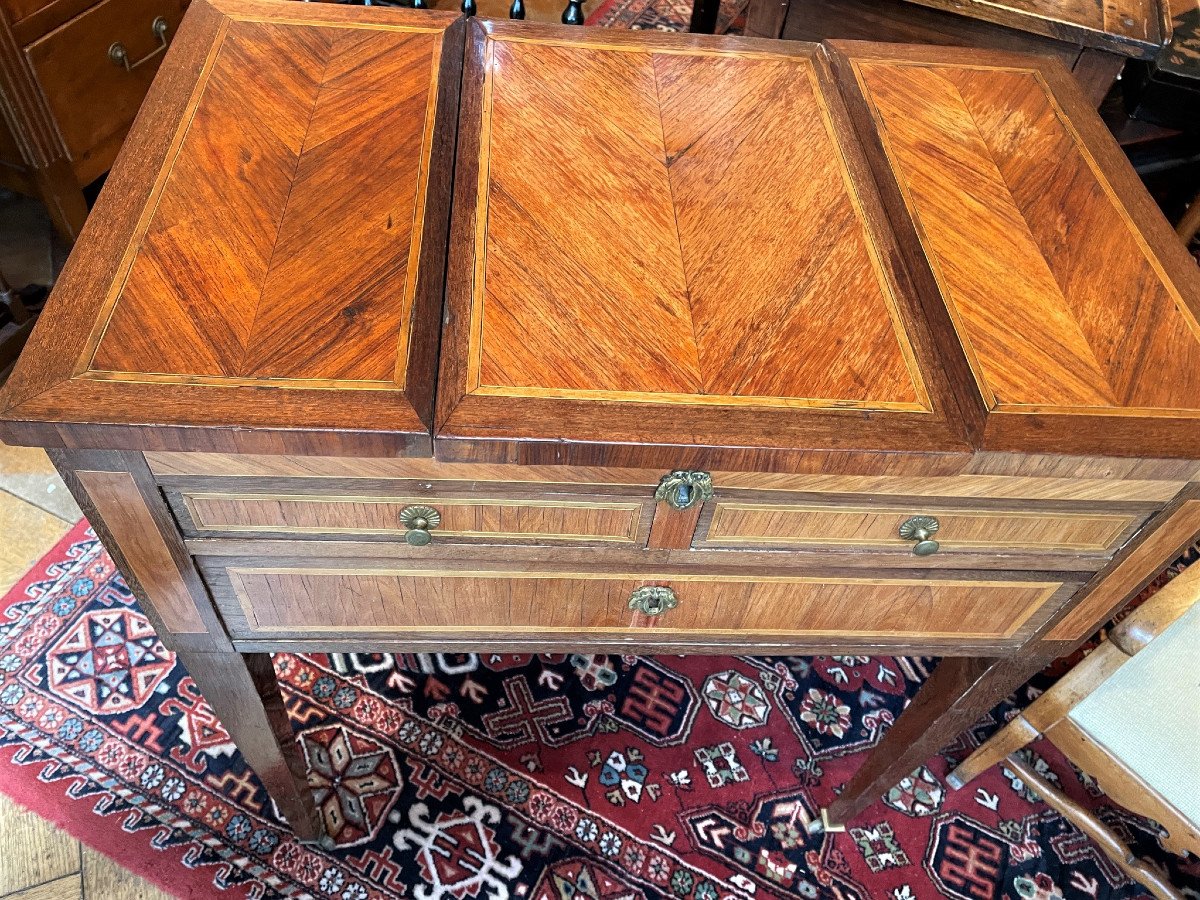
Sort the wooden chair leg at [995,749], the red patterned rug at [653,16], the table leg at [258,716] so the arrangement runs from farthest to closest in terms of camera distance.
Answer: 1. the red patterned rug at [653,16]
2. the wooden chair leg at [995,749]
3. the table leg at [258,716]

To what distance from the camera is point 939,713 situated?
101 centimetres

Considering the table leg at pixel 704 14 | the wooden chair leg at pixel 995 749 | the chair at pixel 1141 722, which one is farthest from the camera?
the table leg at pixel 704 14

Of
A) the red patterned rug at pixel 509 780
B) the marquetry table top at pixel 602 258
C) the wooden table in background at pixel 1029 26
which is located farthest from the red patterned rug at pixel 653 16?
the red patterned rug at pixel 509 780

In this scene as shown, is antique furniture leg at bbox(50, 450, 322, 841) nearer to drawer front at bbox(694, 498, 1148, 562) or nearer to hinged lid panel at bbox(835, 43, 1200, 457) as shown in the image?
drawer front at bbox(694, 498, 1148, 562)

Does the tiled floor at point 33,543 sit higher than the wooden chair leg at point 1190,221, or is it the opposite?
the wooden chair leg at point 1190,221

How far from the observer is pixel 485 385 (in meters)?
0.68

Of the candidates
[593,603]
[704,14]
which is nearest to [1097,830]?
[593,603]

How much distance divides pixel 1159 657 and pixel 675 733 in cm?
61

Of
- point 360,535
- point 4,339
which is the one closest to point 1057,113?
point 360,535

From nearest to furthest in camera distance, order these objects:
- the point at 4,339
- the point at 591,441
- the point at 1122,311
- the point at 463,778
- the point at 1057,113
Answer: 1. the point at 591,441
2. the point at 1122,311
3. the point at 1057,113
4. the point at 463,778
5. the point at 4,339

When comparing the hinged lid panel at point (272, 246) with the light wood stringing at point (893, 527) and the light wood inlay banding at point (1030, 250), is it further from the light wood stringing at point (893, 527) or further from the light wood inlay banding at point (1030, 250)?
the light wood inlay banding at point (1030, 250)

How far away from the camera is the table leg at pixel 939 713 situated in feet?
3.17

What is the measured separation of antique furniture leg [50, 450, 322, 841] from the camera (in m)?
0.67

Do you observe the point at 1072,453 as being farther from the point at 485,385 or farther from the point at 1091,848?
the point at 1091,848
